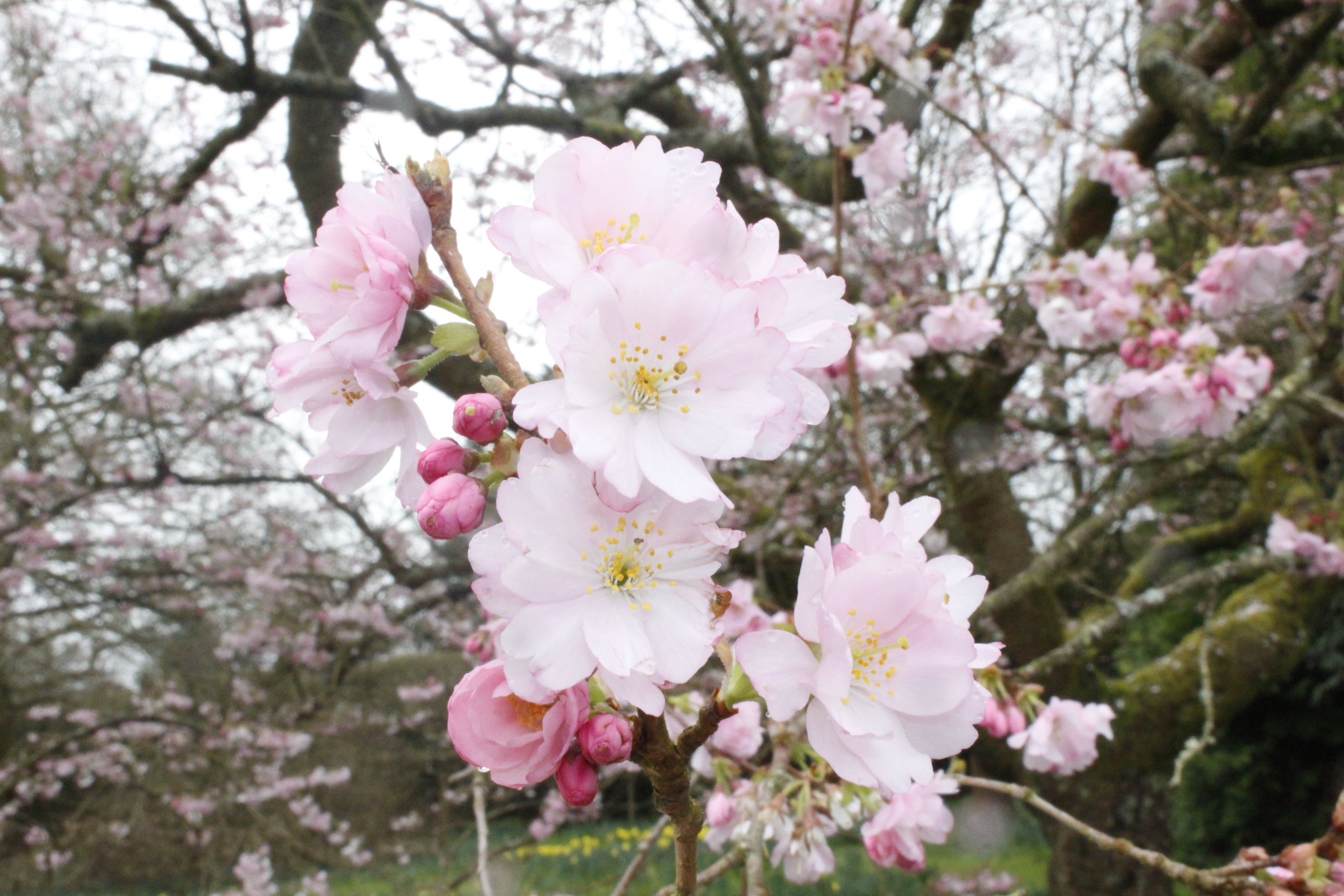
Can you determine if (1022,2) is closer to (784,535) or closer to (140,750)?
(784,535)

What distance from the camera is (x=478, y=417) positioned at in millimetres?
603

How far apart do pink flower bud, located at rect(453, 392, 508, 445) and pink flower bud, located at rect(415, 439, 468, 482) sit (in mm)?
41

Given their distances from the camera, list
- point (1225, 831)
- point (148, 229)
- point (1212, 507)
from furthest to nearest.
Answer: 1. point (1212, 507)
2. point (1225, 831)
3. point (148, 229)

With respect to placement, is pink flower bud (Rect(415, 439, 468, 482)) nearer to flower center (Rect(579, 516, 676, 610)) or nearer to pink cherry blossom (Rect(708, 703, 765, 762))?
flower center (Rect(579, 516, 676, 610))

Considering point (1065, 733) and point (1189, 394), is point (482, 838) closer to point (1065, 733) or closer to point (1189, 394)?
point (1065, 733)

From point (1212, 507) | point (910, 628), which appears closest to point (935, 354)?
point (910, 628)

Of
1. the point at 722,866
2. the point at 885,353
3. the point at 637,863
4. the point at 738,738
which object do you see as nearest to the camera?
the point at 722,866

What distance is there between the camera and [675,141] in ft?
13.1

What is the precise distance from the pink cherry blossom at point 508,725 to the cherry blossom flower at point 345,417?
0.17 metres

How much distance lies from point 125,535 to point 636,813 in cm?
580

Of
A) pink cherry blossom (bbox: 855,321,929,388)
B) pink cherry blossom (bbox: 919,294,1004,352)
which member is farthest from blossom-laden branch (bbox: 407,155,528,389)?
pink cherry blossom (bbox: 919,294,1004,352)

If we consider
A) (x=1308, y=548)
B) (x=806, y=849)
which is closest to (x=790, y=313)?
(x=806, y=849)

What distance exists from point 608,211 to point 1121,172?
11.6ft

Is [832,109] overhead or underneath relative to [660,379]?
overhead
